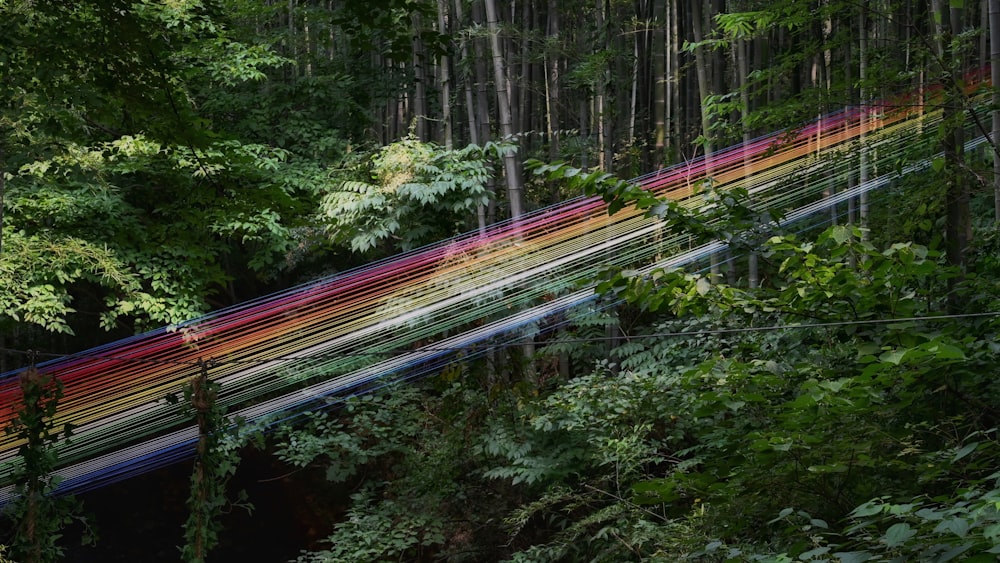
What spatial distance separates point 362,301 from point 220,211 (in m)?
2.71

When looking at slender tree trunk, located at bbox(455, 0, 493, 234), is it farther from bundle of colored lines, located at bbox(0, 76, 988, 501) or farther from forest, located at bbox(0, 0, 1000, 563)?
bundle of colored lines, located at bbox(0, 76, 988, 501)

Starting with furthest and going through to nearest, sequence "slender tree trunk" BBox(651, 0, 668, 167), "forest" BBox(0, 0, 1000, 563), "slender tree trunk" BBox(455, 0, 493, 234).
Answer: "slender tree trunk" BBox(455, 0, 493, 234), "slender tree trunk" BBox(651, 0, 668, 167), "forest" BBox(0, 0, 1000, 563)

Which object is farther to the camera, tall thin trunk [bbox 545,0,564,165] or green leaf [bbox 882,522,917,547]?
tall thin trunk [bbox 545,0,564,165]

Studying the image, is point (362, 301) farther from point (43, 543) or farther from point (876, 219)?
point (876, 219)

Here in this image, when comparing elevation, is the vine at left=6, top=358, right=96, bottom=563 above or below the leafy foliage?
below

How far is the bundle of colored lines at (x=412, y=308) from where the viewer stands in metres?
3.85

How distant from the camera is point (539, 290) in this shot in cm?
457

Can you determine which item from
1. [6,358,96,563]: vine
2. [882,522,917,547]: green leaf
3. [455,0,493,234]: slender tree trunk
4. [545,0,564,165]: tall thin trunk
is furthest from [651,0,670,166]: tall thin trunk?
[882,522,917,547]: green leaf

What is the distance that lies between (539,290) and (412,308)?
0.98 meters

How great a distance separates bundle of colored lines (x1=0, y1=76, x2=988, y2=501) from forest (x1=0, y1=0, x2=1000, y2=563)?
5.0 inches

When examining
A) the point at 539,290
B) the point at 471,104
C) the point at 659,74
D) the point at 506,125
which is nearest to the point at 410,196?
the point at 506,125

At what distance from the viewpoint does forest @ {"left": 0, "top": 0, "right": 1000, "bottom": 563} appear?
1866mm

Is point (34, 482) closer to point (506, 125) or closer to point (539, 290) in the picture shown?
point (539, 290)

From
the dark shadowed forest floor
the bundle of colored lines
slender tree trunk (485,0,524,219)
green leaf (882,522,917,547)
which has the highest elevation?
slender tree trunk (485,0,524,219)
